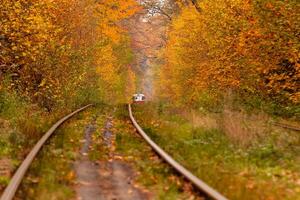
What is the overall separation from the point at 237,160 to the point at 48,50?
12.0 m

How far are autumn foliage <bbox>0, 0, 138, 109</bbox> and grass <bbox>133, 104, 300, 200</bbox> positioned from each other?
5.21m

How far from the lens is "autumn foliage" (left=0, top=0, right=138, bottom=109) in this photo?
52.0 feet

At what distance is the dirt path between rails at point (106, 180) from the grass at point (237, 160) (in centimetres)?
122

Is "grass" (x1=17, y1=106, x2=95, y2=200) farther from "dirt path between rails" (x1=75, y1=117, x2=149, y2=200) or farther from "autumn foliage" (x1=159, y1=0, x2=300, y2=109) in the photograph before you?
"autumn foliage" (x1=159, y1=0, x2=300, y2=109)

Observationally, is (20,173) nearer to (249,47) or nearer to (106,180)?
(106,180)

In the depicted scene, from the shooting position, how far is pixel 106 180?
28.2 feet

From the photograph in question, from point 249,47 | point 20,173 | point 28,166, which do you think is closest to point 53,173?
point 28,166

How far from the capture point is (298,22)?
16.6 m

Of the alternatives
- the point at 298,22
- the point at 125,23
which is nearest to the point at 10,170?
the point at 298,22

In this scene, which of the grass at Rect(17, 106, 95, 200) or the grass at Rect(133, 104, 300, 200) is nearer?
the grass at Rect(17, 106, 95, 200)

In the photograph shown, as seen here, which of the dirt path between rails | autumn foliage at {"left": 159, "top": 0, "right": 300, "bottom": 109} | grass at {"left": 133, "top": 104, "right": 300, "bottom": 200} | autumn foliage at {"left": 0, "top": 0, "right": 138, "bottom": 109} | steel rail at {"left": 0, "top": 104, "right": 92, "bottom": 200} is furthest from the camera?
autumn foliage at {"left": 159, "top": 0, "right": 300, "bottom": 109}

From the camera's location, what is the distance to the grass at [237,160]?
779 cm

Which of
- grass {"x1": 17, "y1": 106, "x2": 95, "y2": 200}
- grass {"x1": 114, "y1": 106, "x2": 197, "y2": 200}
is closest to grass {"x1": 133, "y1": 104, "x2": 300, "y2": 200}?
grass {"x1": 114, "y1": 106, "x2": 197, "y2": 200}

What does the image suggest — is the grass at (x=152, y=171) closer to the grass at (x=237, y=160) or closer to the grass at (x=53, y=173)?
the grass at (x=237, y=160)
